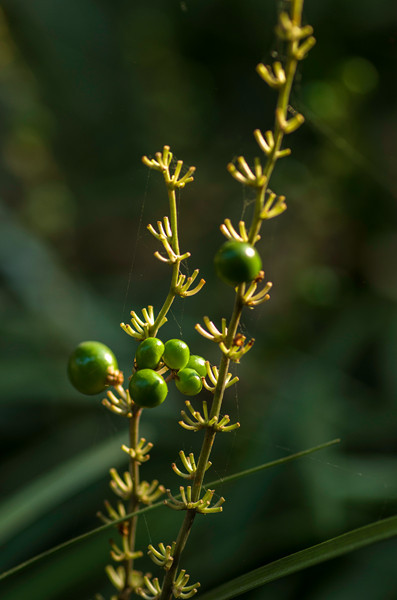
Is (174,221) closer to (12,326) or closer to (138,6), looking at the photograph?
(12,326)

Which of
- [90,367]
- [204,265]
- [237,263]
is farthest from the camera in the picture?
[204,265]

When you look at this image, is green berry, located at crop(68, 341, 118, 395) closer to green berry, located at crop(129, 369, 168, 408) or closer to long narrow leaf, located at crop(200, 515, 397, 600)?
green berry, located at crop(129, 369, 168, 408)

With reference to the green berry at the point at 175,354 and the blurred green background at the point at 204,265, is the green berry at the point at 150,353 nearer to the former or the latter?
the green berry at the point at 175,354

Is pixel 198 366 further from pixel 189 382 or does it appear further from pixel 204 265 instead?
pixel 204 265

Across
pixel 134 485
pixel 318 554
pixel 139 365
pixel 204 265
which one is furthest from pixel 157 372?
pixel 204 265

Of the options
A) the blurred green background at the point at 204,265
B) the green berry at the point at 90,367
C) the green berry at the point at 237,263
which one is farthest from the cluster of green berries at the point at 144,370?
the blurred green background at the point at 204,265

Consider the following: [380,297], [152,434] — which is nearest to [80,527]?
[152,434]

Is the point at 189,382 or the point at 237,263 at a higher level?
the point at 237,263

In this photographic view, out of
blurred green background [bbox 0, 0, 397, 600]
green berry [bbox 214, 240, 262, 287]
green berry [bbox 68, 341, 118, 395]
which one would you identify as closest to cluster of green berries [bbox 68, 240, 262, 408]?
green berry [bbox 68, 341, 118, 395]
